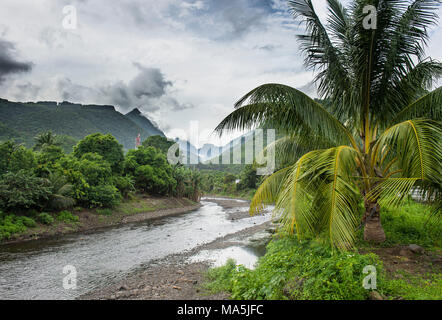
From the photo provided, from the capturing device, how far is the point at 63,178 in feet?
66.6

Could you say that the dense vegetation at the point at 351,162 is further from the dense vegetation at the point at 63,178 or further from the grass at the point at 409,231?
the dense vegetation at the point at 63,178

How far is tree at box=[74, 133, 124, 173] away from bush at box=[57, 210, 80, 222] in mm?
9930

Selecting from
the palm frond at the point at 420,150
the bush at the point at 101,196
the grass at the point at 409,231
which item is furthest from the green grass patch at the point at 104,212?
the palm frond at the point at 420,150

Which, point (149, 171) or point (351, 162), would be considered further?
point (149, 171)

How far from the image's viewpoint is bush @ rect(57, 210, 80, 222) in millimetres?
19109

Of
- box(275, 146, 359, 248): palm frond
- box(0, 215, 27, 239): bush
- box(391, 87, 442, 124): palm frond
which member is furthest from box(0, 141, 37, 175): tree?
box(391, 87, 442, 124): palm frond

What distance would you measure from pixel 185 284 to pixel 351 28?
952 centimetres

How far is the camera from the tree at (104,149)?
1127 inches

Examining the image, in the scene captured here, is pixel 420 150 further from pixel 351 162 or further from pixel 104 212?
pixel 104 212

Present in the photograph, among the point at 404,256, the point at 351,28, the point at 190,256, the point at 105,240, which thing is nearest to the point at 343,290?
the point at 404,256

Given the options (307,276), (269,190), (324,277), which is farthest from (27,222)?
(324,277)

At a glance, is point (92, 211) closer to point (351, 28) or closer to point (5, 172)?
point (5, 172)

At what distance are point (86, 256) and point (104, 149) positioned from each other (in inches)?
782

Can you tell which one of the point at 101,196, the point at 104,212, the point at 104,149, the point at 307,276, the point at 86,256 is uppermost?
the point at 104,149
